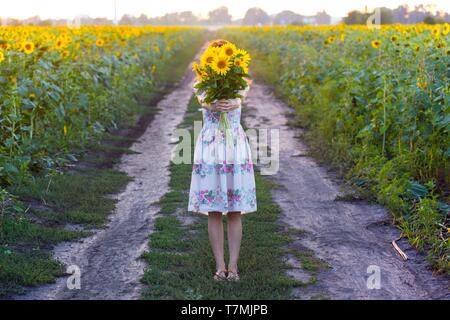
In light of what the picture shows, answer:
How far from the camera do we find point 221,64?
17.8ft

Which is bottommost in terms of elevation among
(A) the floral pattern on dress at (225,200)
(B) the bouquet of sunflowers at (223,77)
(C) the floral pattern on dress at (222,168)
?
(A) the floral pattern on dress at (225,200)

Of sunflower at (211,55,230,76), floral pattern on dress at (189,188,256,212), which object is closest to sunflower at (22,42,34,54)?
sunflower at (211,55,230,76)

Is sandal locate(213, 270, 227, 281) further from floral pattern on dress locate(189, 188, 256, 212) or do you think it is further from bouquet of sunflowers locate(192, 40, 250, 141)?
bouquet of sunflowers locate(192, 40, 250, 141)

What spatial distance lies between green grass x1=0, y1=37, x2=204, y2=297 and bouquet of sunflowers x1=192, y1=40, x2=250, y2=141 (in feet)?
5.90

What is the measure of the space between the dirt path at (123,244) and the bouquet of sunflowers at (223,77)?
143 cm

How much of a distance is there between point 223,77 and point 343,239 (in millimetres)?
2092

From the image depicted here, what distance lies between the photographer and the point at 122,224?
7.24 m

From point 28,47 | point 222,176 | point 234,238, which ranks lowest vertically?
point 234,238

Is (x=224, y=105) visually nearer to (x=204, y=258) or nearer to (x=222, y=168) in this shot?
(x=222, y=168)

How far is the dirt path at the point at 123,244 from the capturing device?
5336 mm

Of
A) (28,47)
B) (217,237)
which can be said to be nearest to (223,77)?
(217,237)

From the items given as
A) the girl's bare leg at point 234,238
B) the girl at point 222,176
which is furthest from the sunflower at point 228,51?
the girl's bare leg at point 234,238

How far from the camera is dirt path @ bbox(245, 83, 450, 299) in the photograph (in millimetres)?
5355

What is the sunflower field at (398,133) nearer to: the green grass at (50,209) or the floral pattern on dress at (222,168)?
the floral pattern on dress at (222,168)
